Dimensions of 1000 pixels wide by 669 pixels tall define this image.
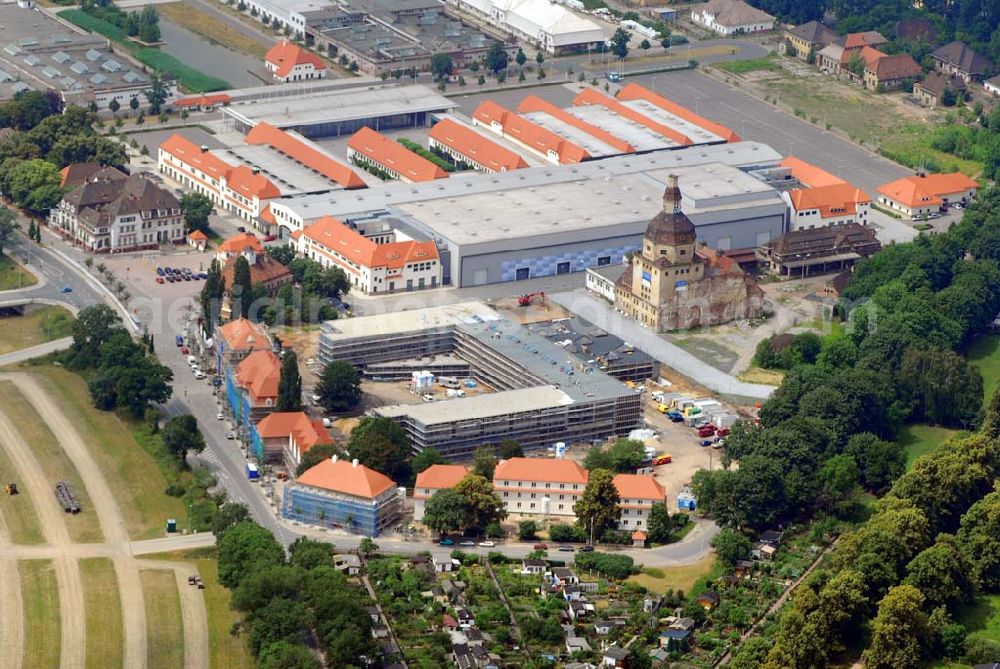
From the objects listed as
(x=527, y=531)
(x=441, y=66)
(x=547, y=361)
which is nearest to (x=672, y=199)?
(x=547, y=361)

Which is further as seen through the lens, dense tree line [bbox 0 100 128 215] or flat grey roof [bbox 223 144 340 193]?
flat grey roof [bbox 223 144 340 193]

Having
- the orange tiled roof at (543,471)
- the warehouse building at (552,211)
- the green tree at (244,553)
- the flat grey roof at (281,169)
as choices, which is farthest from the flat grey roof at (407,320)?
the green tree at (244,553)

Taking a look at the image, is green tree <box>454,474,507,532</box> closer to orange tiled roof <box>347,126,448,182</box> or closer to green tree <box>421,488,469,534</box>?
green tree <box>421,488,469,534</box>

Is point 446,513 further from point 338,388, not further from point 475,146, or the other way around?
A: point 475,146

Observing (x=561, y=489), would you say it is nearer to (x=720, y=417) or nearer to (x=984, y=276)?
(x=720, y=417)

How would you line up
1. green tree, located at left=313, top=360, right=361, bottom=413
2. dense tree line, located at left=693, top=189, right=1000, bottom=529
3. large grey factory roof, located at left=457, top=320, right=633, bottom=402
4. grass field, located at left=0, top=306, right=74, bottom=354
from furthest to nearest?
1. grass field, located at left=0, top=306, right=74, bottom=354
2. green tree, located at left=313, top=360, right=361, bottom=413
3. large grey factory roof, located at left=457, top=320, right=633, bottom=402
4. dense tree line, located at left=693, top=189, right=1000, bottom=529

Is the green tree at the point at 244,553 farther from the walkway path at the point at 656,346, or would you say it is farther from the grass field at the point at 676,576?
the walkway path at the point at 656,346

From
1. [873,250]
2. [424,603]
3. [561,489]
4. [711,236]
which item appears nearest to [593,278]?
[711,236]

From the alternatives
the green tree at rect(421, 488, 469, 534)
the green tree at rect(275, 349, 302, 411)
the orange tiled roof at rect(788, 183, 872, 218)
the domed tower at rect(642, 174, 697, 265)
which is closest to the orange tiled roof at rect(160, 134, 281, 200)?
the domed tower at rect(642, 174, 697, 265)
